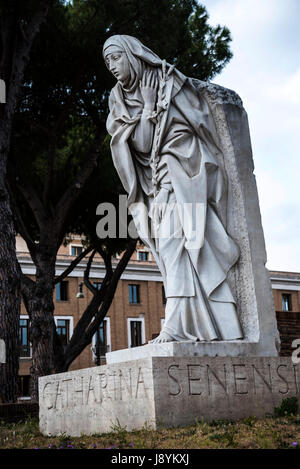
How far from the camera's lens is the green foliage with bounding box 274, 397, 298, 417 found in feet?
14.8

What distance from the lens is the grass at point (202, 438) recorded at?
3498 millimetres

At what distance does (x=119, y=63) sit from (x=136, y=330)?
109ft

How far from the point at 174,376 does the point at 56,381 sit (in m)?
1.47

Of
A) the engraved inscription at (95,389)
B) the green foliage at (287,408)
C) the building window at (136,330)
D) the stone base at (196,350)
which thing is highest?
the building window at (136,330)

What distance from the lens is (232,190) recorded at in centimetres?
527

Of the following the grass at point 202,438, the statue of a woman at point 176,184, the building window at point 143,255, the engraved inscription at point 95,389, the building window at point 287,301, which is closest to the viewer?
the grass at point 202,438

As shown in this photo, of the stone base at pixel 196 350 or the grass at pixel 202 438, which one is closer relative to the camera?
the grass at pixel 202 438

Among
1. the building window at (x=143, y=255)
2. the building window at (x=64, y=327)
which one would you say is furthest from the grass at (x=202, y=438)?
the building window at (x=143, y=255)

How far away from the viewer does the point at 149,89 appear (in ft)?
17.5

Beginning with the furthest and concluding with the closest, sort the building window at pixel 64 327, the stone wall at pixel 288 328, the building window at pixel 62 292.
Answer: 1. the building window at pixel 62 292
2. the building window at pixel 64 327
3. the stone wall at pixel 288 328

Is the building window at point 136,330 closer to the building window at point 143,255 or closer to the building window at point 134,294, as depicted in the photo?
the building window at point 134,294

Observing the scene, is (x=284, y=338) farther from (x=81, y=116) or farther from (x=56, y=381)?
(x=56, y=381)

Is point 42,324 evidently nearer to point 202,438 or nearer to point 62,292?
point 202,438

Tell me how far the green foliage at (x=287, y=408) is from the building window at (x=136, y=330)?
33.1 metres
